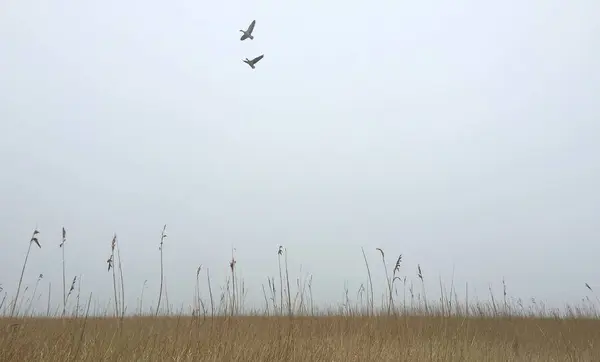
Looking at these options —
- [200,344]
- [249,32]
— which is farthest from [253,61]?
[200,344]

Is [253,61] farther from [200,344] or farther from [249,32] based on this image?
[200,344]

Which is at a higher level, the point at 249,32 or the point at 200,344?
the point at 249,32

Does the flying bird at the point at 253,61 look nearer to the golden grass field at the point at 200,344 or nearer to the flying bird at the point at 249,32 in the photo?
the flying bird at the point at 249,32

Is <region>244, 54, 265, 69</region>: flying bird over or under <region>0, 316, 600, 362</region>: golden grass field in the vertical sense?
over

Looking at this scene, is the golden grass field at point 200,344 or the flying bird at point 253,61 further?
the flying bird at point 253,61

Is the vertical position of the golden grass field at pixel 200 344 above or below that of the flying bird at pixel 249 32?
below

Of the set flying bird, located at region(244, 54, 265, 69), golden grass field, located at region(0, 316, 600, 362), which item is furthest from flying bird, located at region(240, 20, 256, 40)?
golden grass field, located at region(0, 316, 600, 362)

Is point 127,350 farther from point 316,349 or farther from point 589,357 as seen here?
point 589,357

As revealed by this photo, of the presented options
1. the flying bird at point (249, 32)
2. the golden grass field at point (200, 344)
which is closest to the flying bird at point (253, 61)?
the flying bird at point (249, 32)

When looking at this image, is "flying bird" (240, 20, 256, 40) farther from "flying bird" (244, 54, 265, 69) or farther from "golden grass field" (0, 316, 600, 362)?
"golden grass field" (0, 316, 600, 362)

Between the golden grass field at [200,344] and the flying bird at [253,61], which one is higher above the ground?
the flying bird at [253,61]

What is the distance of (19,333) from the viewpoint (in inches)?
227

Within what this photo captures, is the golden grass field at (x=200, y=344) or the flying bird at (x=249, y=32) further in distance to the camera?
the flying bird at (x=249, y=32)

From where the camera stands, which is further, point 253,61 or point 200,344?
point 253,61
